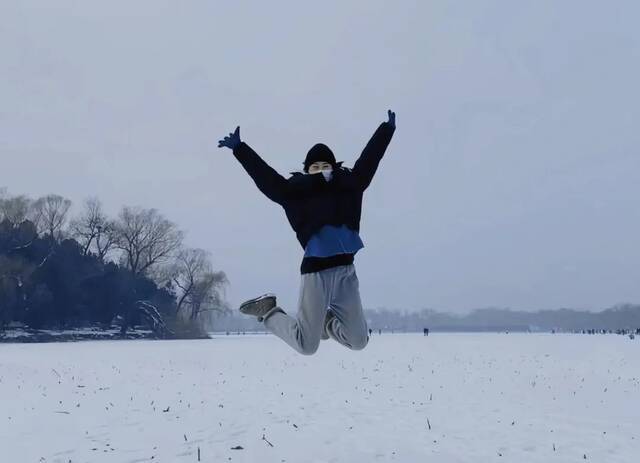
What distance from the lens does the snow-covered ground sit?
39.9ft

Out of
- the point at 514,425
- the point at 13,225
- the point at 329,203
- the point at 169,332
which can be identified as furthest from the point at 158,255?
the point at 329,203

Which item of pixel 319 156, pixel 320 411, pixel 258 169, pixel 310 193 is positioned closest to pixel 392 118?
pixel 319 156

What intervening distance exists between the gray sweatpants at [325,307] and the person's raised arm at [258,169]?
0.90 m

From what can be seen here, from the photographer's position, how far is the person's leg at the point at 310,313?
619cm

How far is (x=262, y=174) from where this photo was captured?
6.17m

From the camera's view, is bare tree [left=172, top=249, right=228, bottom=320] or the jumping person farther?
bare tree [left=172, top=249, right=228, bottom=320]

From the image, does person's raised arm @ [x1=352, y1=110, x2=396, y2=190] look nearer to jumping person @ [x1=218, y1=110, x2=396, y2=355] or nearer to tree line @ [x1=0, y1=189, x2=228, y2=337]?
jumping person @ [x1=218, y1=110, x2=396, y2=355]

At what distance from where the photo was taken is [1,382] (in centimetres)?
2148

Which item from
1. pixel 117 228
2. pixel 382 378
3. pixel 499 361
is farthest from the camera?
pixel 117 228

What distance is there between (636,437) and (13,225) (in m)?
63.6

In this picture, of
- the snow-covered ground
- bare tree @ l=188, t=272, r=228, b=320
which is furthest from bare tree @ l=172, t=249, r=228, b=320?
the snow-covered ground

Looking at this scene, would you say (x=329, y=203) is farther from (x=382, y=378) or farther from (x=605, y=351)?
(x=605, y=351)

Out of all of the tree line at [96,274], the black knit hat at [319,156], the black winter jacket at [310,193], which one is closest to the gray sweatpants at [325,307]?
the black winter jacket at [310,193]

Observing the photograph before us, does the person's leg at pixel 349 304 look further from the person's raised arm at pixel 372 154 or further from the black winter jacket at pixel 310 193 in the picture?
the person's raised arm at pixel 372 154
